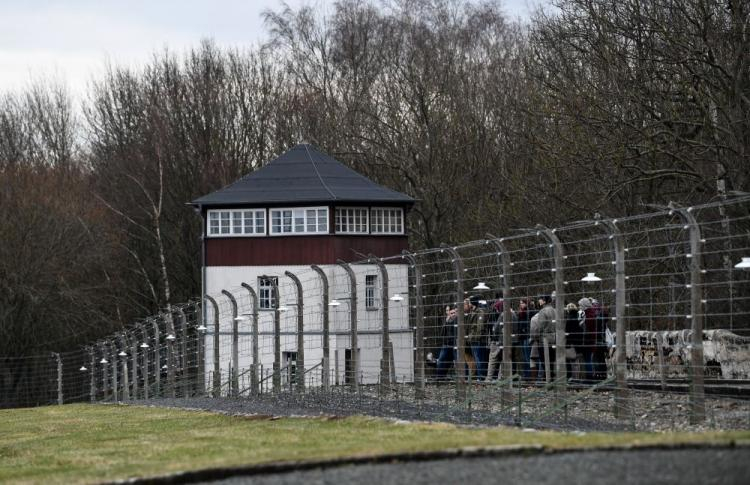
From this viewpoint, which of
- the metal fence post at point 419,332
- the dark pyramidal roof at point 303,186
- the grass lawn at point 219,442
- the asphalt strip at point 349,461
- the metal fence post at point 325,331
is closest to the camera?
the asphalt strip at point 349,461

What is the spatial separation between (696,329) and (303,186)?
47709 mm

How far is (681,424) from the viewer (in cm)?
1928

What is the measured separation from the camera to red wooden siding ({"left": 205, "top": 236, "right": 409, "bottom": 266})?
6431 cm

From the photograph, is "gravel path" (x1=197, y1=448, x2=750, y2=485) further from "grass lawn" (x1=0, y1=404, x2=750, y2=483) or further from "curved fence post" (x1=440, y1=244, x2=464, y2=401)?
"curved fence post" (x1=440, y1=244, x2=464, y2=401)

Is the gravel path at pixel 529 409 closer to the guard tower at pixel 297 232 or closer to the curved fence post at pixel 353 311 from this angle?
the curved fence post at pixel 353 311

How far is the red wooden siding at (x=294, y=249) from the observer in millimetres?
64312

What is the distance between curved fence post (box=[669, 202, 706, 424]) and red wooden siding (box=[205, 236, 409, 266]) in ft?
147

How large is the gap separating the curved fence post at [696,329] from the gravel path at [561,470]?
5065 mm

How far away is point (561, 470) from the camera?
42.7 ft

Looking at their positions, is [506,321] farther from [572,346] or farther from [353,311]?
[353,311]

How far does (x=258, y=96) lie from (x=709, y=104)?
47151 mm

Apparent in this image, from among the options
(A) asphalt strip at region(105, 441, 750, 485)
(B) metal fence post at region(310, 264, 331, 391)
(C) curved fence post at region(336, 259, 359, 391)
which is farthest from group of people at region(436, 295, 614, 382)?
(A) asphalt strip at region(105, 441, 750, 485)

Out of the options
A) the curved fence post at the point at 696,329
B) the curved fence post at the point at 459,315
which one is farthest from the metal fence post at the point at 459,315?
the curved fence post at the point at 696,329

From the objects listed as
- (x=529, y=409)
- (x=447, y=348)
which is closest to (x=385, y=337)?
(x=447, y=348)
